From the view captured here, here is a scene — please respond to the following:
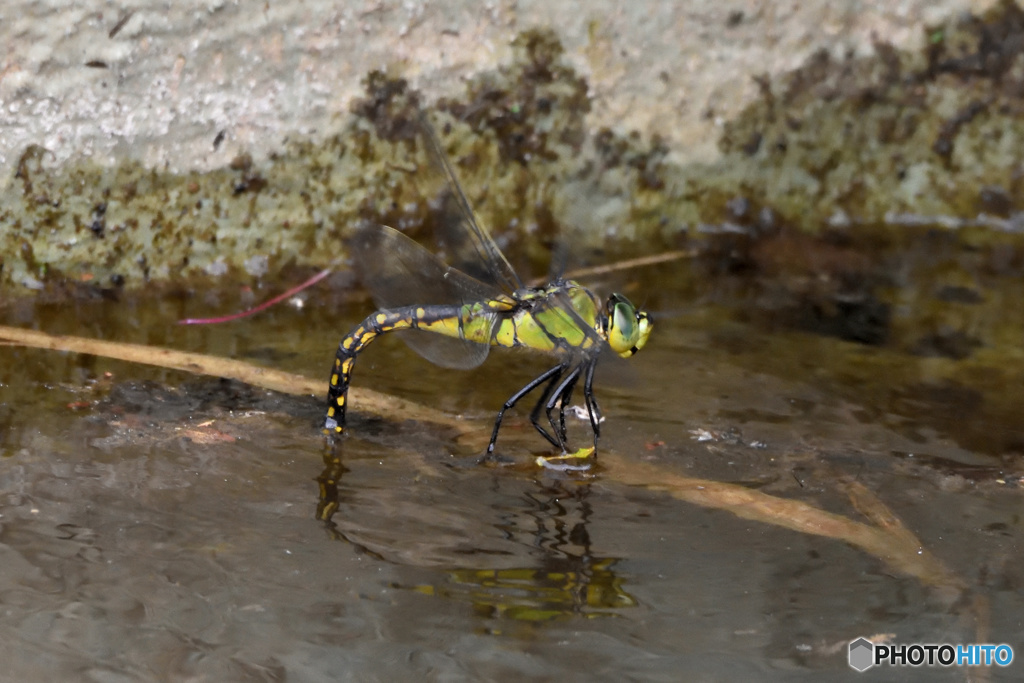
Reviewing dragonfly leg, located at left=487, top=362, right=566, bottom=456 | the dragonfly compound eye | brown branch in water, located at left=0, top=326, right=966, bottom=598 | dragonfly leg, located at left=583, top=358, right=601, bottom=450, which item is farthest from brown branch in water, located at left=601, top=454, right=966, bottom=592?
the dragonfly compound eye

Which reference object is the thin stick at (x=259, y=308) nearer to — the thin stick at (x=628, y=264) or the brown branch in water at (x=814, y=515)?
the thin stick at (x=628, y=264)

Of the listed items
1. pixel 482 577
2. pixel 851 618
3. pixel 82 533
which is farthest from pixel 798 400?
pixel 82 533

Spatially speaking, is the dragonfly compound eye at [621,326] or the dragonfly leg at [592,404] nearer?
the dragonfly leg at [592,404]

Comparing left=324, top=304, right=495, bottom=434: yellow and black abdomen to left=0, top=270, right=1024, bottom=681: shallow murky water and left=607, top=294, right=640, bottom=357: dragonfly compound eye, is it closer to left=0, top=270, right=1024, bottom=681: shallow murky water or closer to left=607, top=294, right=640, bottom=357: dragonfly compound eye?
left=0, top=270, right=1024, bottom=681: shallow murky water

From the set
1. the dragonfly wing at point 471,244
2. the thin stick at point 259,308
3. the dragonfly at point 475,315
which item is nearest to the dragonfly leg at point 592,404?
the dragonfly at point 475,315

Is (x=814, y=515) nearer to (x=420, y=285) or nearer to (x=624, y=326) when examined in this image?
(x=624, y=326)

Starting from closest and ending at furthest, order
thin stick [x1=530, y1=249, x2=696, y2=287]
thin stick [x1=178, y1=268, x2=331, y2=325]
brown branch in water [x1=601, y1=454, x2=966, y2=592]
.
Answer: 1. brown branch in water [x1=601, y1=454, x2=966, y2=592]
2. thin stick [x1=178, y1=268, x2=331, y2=325]
3. thin stick [x1=530, y1=249, x2=696, y2=287]

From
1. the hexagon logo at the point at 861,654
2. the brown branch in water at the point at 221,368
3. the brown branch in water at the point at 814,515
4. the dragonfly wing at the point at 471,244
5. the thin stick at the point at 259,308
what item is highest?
the dragonfly wing at the point at 471,244

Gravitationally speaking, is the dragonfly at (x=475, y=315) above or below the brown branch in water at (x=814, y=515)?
above

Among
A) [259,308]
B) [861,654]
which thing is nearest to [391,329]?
[259,308]
